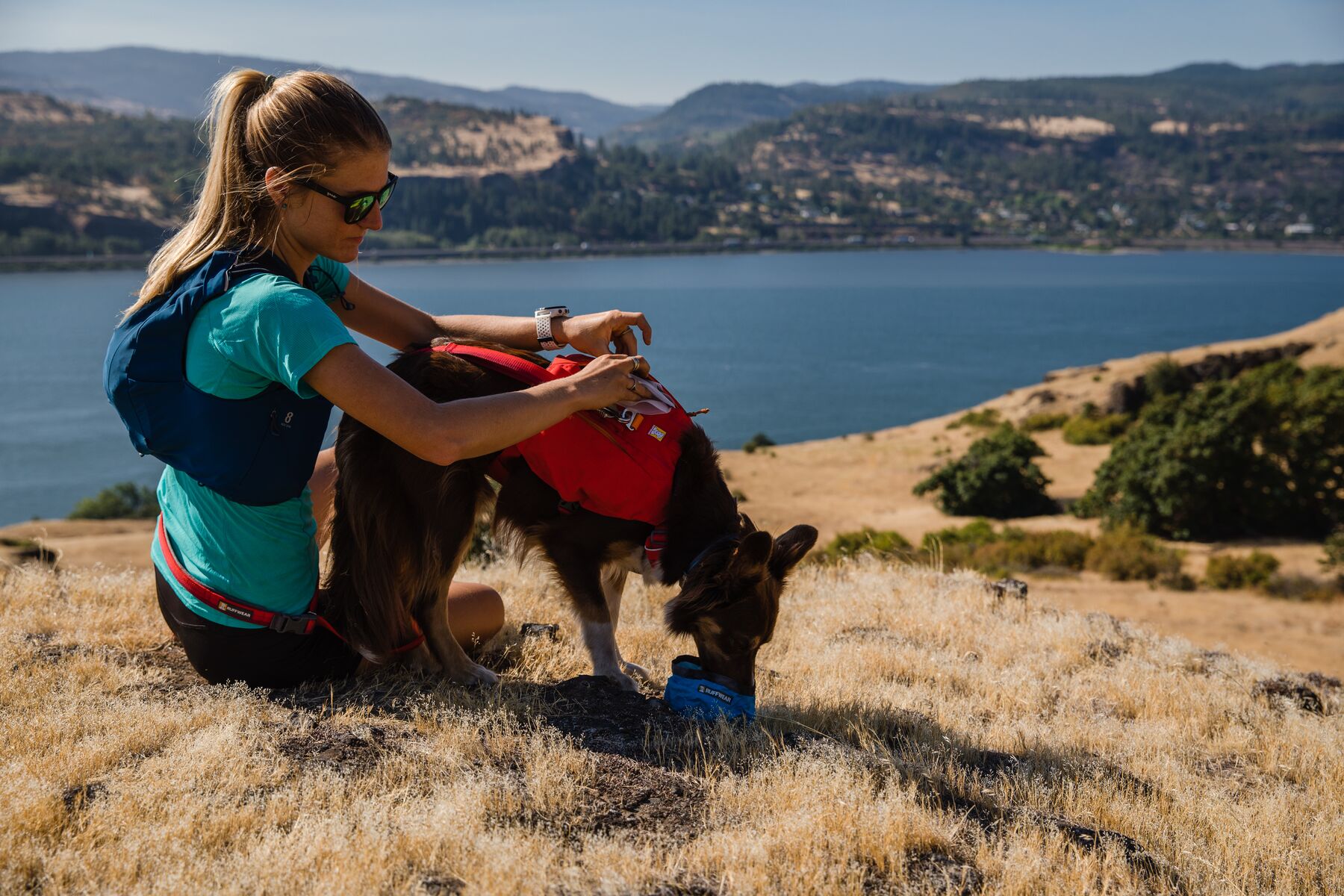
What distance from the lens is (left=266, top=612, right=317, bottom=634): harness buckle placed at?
4.11m

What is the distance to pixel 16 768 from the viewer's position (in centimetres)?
342

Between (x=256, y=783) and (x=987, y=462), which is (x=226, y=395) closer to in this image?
(x=256, y=783)

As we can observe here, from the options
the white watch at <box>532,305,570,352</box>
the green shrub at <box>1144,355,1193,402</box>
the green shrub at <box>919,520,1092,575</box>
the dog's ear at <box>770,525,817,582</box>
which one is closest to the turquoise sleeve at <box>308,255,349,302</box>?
the white watch at <box>532,305,570,352</box>

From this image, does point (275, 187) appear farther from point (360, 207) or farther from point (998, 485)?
point (998, 485)

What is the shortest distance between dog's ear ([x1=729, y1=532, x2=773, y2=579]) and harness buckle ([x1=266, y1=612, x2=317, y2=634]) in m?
1.81

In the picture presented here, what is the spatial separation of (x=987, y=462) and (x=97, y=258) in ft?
435

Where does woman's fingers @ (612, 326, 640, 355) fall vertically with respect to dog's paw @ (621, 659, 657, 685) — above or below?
above

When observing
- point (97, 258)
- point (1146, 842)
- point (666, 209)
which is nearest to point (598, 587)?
point (1146, 842)

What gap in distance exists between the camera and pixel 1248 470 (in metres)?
26.2

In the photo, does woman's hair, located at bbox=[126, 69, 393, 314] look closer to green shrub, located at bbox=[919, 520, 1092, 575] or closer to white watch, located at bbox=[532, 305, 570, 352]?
white watch, located at bbox=[532, 305, 570, 352]

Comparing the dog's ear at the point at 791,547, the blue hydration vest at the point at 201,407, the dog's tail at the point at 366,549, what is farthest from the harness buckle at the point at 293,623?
the dog's ear at the point at 791,547

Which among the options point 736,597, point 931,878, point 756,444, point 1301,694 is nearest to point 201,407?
point 736,597

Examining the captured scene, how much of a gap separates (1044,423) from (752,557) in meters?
49.1

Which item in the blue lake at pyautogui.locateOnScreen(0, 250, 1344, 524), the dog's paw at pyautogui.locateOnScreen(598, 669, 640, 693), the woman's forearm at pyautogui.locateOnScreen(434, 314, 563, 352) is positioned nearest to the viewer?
the woman's forearm at pyautogui.locateOnScreen(434, 314, 563, 352)
